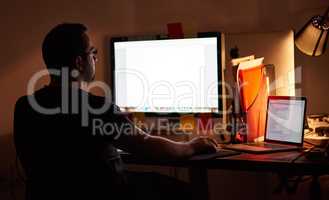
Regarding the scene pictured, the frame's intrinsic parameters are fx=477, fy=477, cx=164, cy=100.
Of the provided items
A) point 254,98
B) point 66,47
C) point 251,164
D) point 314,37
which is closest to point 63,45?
point 66,47

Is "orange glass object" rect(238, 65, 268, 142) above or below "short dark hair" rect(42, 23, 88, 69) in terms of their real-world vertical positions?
below

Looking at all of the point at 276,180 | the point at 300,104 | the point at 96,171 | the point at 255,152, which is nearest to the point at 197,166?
the point at 255,152

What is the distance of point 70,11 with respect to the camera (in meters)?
2.68

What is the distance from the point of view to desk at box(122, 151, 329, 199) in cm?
169

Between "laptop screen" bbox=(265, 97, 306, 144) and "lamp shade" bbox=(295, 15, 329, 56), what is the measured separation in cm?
25

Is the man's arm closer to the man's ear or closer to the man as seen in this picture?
the man

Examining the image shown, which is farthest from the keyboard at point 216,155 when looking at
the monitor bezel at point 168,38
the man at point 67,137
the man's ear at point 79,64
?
the man's ear at point 79,64

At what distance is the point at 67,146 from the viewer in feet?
5.15

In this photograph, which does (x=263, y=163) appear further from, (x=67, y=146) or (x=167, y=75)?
(x=167, y=75)

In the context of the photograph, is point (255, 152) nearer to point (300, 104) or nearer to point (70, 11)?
point (300, 104)

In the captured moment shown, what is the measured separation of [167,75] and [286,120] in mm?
633

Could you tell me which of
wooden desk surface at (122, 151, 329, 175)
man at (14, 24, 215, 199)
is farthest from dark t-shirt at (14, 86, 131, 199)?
wooden desk surface at (122, 151, 329, 175)

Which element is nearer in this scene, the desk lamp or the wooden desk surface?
the wooden desk surface

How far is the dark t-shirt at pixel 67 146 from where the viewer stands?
1.57m
